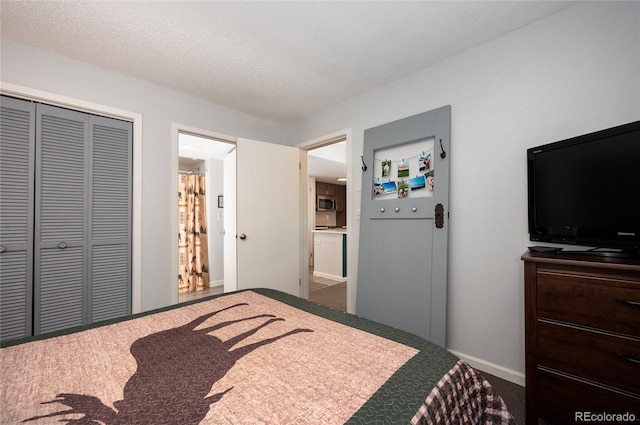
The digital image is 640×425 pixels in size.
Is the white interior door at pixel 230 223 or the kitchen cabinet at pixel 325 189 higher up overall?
the kitchen cabinet at pixel 325 189

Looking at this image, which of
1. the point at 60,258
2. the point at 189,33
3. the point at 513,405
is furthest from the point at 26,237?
the point at 513,405

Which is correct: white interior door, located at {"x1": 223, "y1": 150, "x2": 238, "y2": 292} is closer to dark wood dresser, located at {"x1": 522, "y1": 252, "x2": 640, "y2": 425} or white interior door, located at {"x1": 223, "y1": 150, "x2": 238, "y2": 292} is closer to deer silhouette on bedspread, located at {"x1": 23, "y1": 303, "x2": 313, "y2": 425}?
deer silhouette on bedspread, located at {"x1": 23, "y1": 303, "x2": 313, "y2": 425}

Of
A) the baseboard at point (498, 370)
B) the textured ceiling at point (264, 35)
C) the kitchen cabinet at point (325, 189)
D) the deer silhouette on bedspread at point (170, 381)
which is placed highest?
the textured ceiling at point (264, 35)

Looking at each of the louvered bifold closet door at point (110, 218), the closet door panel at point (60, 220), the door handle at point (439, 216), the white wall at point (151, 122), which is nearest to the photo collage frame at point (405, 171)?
the door handle at point (439, 216)

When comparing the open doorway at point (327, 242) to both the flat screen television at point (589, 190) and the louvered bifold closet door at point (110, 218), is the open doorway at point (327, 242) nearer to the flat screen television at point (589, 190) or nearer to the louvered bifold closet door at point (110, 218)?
the flat screen television at point (589, 190)

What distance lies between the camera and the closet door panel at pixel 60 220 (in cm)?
213

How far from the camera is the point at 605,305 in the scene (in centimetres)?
126

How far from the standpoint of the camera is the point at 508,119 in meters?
1.99

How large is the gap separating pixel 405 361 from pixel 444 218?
5.15ft

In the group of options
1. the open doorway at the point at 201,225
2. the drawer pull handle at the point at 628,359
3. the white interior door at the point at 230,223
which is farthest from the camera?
the open doorway at the point at 201,225

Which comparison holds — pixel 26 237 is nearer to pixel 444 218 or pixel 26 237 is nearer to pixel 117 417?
pixel 117 417

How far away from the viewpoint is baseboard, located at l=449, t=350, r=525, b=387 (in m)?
1.92

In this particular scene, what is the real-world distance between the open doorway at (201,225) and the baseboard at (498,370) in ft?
12.5

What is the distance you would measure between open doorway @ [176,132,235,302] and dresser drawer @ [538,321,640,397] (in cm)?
433
